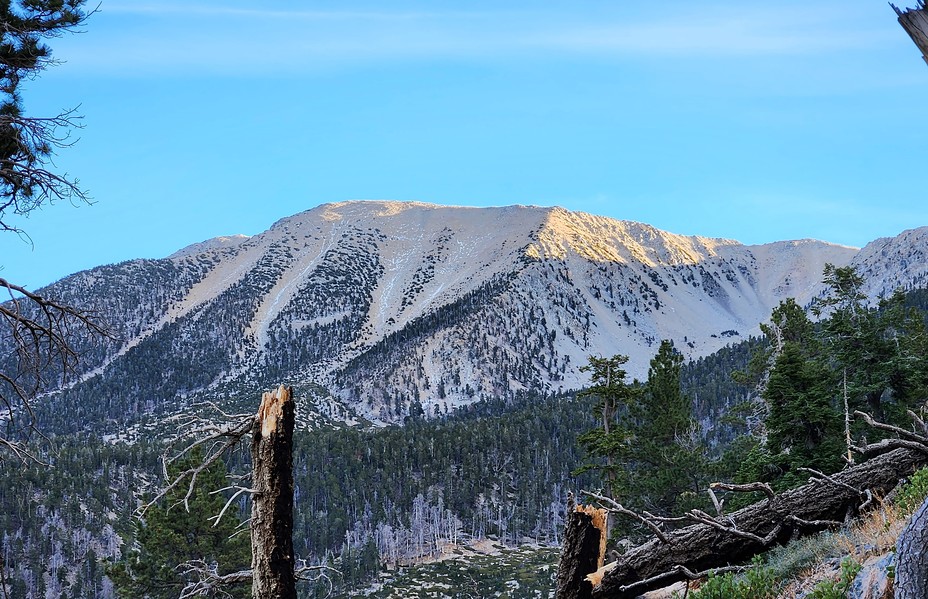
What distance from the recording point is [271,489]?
8.10 meters

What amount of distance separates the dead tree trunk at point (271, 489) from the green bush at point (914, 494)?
24.6ft

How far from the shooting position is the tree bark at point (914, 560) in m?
5.42

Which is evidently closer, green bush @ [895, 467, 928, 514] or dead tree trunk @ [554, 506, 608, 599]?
dead tree trunk @ [554, 506, 608, 599]

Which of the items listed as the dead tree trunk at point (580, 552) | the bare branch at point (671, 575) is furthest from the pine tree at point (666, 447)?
the dead tree trunk at point (580, 552)

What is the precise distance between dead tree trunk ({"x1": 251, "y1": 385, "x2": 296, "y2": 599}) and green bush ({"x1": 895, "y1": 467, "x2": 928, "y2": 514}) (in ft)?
24.6

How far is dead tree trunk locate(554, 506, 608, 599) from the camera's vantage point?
29.3ft

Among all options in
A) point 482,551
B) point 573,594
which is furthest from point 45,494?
point 573,594

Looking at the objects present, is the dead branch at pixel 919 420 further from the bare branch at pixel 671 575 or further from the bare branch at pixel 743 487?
the bare branch at pixel 671 575

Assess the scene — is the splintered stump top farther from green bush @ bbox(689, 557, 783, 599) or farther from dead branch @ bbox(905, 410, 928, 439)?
dead branch @ bbox(905, 410, 928, 439)

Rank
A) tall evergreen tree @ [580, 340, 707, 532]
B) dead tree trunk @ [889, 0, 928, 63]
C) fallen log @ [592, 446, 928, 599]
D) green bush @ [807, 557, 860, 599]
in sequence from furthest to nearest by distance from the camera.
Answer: tall evergreen tree @ [580, 340, 707, 532] → fallen log @ [592, 446, 928, 599] → green bush @ [807, 557, 860, 599] → dead tree trunk @ [889, 0, 928, 63]

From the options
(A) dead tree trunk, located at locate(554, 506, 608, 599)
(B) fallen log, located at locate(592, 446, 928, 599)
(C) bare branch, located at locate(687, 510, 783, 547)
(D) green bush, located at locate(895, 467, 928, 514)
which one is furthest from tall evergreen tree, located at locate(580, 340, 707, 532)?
(A) dead tree trunk, located at locate(554, 506, 608, 599)

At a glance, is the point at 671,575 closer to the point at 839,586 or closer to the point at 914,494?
the point at 839,586

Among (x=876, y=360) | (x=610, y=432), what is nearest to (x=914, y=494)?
(x=610, y=432)

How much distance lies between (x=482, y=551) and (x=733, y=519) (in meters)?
123
